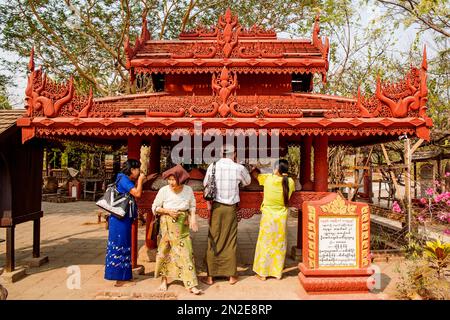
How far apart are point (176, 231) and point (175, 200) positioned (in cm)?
49

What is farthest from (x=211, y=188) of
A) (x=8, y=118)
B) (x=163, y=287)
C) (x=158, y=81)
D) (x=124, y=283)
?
(x=158, y=81)

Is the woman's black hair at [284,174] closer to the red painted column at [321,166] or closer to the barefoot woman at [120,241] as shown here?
the red painted column at [321,166]

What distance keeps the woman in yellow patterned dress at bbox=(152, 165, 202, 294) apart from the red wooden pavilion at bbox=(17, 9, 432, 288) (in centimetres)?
84

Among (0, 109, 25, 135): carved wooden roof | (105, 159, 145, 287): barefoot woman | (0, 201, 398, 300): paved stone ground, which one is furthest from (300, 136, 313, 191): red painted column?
(0, 109, 25, 135): carved wooden roof

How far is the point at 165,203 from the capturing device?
5.16 m

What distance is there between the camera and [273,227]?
576 cm

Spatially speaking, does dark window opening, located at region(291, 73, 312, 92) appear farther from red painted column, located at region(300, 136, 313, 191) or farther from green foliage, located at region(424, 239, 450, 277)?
green foliage, located at region(424, 239, 450, 277)

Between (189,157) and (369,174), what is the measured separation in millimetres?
11334

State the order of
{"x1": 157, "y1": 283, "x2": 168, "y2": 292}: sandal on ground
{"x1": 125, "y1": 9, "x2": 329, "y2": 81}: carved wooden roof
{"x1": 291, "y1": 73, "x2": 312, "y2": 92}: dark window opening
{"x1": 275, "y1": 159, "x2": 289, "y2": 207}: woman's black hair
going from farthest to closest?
{"x1": 291, "y1": 73, "x2": 312, "y2": 92}: dark window opening < {"x1": 125, "y1": 9, "x2": 329, "y2": 81}: carved wooden roof < {"x1": 275, "y1": 159, "x2": 289, "y2": 207}: woman's black hair < {"x1": 157, "y1": 283, "x2": 168, "y2": 292}: sandal on ground

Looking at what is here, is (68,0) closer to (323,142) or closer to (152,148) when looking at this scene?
(152,148)

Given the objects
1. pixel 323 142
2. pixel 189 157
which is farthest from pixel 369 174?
pixel 323 142

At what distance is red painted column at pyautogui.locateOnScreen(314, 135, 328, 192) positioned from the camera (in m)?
6.24

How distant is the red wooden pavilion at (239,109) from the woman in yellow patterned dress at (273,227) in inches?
15.0

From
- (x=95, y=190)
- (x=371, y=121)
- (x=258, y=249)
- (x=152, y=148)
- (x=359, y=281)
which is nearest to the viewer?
(x=359, y=281)
